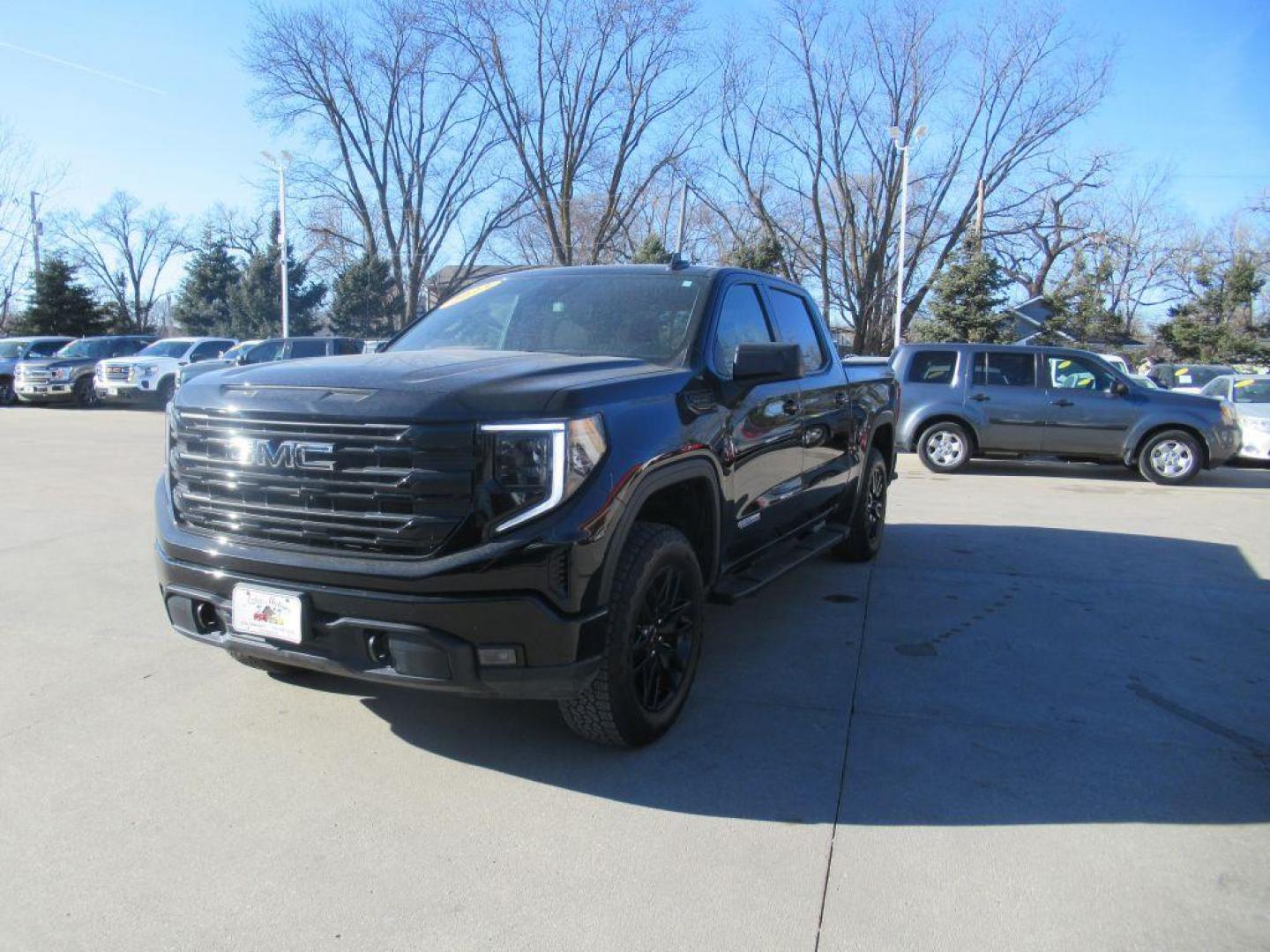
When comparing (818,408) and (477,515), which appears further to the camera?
(818,408)

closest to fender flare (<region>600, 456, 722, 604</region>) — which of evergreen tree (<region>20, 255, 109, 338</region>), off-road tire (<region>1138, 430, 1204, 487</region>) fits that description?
off-road tire (<region>1138, 430, 1204, 487</region>)

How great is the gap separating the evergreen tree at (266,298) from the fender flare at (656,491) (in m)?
48.8

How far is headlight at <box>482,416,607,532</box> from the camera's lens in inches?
118

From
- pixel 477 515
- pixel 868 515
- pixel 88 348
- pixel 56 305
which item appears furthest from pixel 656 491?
pixel 56 305

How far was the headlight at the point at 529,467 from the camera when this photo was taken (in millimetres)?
2994

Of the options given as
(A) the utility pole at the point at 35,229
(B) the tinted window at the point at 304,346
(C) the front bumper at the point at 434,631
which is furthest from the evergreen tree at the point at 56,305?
(C) the front bumper at the point at 434,631

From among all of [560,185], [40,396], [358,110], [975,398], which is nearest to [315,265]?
[358,110]

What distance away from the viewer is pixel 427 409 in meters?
3.00

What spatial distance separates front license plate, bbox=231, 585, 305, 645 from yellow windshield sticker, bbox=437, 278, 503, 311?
7.41ft

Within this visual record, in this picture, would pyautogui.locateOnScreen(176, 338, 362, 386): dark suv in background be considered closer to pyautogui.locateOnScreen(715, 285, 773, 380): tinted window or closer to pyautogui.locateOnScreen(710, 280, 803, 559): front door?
pyautogui.locateOnScreen(715, 285, 773, 380): tinted window

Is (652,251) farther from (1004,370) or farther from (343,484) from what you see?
(343,484)

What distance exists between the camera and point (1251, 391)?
14898 millimetres

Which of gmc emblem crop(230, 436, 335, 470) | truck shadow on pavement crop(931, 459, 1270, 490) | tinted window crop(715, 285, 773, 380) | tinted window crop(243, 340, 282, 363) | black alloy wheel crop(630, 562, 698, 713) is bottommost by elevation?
truck shadow on pavement crop(931, 459, 1270, 490)

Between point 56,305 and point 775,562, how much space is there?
42.4m
